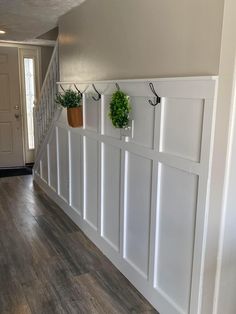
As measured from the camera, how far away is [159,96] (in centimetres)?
178

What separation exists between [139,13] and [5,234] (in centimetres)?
235

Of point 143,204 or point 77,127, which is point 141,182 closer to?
point 143,204

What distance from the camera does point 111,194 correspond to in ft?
8.11

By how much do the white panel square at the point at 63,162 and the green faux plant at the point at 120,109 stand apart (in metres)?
1.36

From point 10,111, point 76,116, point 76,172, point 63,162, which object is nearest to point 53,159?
point 63,162

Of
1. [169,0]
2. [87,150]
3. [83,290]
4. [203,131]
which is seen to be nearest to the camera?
[203,131]

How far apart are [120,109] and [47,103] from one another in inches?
91.6

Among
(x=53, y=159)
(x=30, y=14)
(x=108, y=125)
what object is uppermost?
(x=30, y=14)

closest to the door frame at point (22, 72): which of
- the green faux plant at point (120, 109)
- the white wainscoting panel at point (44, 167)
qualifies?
the white wainscoting panel at point (44, 167)

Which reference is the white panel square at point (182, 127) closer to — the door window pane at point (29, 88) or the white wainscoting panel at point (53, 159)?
the white wainscoting panel at point (53, 159)

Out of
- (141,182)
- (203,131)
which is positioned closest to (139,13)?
(203,131)

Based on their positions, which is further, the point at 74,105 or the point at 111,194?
the point at 74,105

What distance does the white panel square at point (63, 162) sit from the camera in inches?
133

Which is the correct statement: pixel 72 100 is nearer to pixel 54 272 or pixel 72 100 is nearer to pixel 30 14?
pixel 30 14
